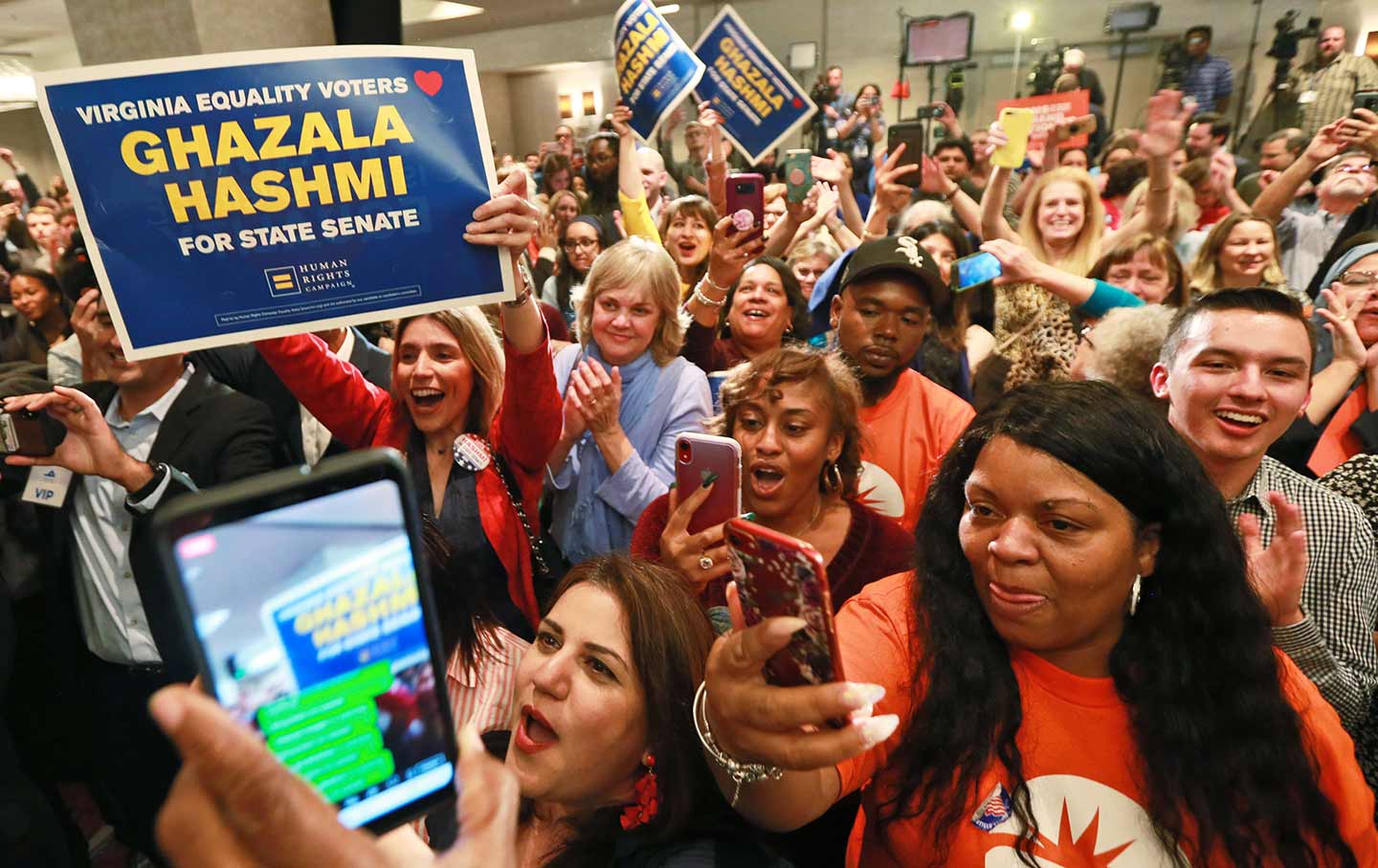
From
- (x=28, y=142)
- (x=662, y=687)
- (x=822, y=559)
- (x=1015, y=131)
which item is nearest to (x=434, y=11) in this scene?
(x=28, y=142)

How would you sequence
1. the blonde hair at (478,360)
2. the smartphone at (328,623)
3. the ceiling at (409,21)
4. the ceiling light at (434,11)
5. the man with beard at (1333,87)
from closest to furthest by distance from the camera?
the smartphone at (328,623), the blonde hair at (478,360), the man with beard at (1333,87), the ceiling at (409,21), the ceiling light at (434,11)

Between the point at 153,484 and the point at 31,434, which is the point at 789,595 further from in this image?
the point at 31,434

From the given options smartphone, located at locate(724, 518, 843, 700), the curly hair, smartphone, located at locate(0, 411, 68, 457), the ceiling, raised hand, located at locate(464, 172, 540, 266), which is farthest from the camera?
the ceiling

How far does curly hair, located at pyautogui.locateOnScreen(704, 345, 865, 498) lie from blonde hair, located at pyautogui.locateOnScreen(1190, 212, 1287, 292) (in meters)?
2.41

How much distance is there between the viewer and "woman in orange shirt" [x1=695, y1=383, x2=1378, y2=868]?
1.21 meters

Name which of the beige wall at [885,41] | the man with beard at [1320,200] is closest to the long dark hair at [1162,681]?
the man with beard at [1320,200]

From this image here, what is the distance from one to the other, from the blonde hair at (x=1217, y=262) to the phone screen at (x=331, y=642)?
395cm

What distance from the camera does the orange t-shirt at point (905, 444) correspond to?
2.44 m

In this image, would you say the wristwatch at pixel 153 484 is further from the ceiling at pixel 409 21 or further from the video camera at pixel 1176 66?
the video camera at pixel 1176 66

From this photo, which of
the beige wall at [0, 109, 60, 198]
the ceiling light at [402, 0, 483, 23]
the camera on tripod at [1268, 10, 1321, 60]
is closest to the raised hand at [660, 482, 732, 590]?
the camera on tripod at [1268, 10, 1321, 60]

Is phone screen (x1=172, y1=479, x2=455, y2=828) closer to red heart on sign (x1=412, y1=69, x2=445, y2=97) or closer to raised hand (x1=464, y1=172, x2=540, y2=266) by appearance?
raised hand (x1=464, y1=172, x2=540, y2=266)

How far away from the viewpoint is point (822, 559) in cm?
117

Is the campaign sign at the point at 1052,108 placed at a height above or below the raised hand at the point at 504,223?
above

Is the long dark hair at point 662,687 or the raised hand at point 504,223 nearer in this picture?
the long dark hair at point 662,687
